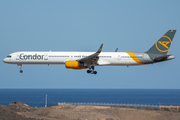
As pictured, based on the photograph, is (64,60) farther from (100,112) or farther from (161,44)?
(161,44)

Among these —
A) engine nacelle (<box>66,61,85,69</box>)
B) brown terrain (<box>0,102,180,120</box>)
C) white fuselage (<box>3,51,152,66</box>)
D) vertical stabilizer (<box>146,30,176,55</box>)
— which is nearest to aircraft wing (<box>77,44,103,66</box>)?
engine nacelle (<box>66,61,85,69</box>)

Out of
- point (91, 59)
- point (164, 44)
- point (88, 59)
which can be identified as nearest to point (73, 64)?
point (88, 59)

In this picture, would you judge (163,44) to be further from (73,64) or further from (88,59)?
(73,64)

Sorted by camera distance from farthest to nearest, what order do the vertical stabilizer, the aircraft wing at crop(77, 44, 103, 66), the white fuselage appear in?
the vertical stabilizer
the white fuselage
the aircraft wing at crop(77, 44, 103, 66)

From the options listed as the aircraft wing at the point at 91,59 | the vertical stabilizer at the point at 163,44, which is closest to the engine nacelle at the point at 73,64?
the aircraft wing at the point at 91,59

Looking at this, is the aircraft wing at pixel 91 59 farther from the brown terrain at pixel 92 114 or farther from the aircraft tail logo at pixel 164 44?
the aircraft tail logo at pixel 164 44

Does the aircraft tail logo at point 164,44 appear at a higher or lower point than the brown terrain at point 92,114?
higher

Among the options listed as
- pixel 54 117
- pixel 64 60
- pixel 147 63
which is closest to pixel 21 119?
pixel 54 117

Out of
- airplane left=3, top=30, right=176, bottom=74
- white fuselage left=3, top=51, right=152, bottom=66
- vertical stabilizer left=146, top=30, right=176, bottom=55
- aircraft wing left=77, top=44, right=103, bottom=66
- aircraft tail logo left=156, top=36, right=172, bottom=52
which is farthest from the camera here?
aircraft tail logo left=156, top=36, right=172, bottom=52

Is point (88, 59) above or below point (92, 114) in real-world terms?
above

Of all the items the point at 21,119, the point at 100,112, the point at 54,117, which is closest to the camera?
the point at 21,119

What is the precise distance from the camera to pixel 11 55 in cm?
5706

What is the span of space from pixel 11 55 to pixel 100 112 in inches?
884

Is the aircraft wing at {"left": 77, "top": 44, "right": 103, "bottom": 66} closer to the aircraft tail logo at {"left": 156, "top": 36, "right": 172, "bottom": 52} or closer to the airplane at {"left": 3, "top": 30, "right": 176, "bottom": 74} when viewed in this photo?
the airplane at {"left": 3, "top": 30, "right": 176, "bottom": 74}
